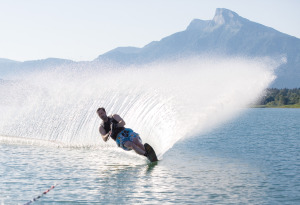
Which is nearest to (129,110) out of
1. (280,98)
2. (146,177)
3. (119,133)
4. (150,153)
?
(150,153)

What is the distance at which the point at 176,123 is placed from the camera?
20484 mm

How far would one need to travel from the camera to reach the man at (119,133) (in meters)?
15.5

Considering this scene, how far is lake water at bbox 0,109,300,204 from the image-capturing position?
38.5 ft

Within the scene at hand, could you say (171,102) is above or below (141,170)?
above

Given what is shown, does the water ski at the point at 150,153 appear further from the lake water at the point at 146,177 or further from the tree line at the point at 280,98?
the tree line at the point at 280,98

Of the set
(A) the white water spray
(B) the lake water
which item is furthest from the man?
(A) the white water spray

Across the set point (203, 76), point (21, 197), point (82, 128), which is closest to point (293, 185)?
point (21, 197)

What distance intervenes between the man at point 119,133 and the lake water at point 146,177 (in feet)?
2.95

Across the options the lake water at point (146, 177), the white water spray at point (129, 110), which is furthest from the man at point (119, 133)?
the white water spray at point (129, 110)

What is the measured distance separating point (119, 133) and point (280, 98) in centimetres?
14876

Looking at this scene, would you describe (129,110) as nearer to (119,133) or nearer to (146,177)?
(119,133)

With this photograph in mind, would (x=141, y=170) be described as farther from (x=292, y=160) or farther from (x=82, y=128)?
(x=82, y=128)

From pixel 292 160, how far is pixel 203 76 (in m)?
53.7

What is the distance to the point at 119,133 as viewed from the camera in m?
15.9
